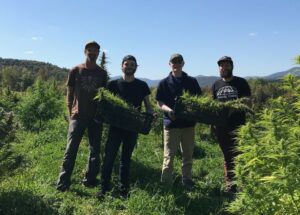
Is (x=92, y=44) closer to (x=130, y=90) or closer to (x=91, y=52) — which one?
(x=91, y=52)

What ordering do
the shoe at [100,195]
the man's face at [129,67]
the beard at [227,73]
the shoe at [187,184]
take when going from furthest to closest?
the shoe at [187,184] → the beard at [227,73] → the shoe at [100,195] → the man's face at [129,67]

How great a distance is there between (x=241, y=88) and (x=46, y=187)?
12.2ft

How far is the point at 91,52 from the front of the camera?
704cm

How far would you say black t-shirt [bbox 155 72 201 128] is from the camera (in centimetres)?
693

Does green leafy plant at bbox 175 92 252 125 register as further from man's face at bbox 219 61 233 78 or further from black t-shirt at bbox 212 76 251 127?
man's face at bbox 219 61 233 78

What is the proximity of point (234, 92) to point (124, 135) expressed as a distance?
1954 millimetres

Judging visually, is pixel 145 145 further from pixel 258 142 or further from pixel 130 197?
pixel 258 142

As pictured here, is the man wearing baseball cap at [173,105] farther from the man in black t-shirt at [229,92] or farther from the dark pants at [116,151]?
the dark pants at [116,151]

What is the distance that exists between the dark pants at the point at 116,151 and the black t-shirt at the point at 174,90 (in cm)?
78

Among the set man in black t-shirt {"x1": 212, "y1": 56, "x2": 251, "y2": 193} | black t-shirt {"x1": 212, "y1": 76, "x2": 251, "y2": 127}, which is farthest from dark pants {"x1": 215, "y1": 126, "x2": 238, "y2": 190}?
black t-shirt {"x1": 212, "y1": 76, "x2": 251, "y2": 127}

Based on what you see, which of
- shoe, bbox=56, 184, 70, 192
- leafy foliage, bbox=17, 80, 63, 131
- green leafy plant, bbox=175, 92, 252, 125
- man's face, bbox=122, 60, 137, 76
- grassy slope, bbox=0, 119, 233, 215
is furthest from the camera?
leafy foliage, bbox=17, 80, 63, 131

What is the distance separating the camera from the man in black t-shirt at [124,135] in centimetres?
669

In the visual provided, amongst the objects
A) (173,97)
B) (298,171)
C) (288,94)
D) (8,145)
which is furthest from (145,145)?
(298,171)

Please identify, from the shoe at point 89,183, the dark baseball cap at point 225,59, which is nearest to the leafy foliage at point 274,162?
the dark baseball cap at point 225,59
